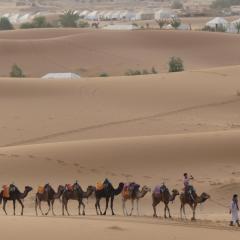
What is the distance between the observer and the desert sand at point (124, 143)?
14.1m

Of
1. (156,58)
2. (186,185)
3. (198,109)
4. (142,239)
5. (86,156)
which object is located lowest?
(142,239)

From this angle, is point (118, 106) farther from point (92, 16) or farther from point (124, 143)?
point (92, 16)

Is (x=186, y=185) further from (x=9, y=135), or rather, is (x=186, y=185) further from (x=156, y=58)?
(x=156, y=58)

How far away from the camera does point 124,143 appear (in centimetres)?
2411

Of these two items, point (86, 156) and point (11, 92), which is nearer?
point (86, 156)

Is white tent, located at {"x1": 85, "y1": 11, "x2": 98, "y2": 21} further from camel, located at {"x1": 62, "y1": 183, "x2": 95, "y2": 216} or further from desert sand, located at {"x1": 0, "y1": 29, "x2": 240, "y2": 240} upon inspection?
camel, located at {"x1": 62, "y1": 183, "x2": 95, "y2": 216}

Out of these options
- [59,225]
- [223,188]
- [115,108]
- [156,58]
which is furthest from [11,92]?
[156,58]

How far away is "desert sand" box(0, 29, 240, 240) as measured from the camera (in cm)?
1409

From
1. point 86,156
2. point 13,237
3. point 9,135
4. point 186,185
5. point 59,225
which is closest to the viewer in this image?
point 13,237

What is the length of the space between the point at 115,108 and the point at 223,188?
46.6 ft

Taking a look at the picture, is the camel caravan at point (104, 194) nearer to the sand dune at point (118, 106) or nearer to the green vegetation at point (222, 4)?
the sand dune at point (118, 106)

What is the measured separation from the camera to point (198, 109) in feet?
113

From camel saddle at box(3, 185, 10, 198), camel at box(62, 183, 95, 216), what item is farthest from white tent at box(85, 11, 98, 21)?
camel at box(62, 183, 95, 216)

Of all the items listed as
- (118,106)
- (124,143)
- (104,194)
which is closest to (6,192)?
(104,194)
